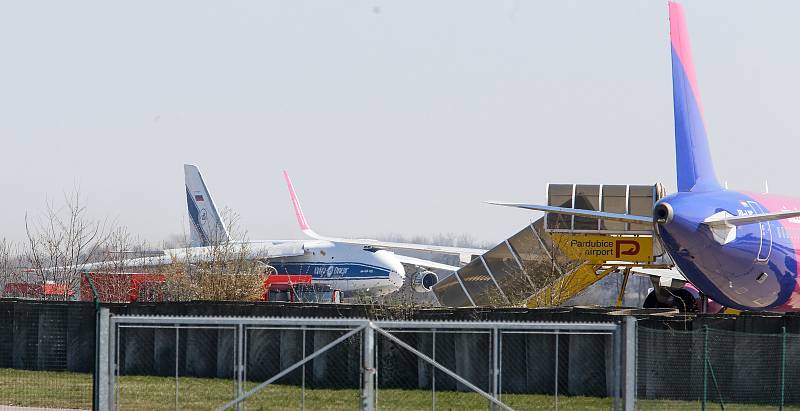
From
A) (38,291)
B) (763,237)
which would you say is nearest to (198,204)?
(38,291)

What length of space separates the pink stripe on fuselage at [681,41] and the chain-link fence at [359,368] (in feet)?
34.7

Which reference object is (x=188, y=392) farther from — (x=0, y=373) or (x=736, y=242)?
(x=736, y=242)

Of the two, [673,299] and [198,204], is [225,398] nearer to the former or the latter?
[673,299]

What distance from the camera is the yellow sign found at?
36875mm

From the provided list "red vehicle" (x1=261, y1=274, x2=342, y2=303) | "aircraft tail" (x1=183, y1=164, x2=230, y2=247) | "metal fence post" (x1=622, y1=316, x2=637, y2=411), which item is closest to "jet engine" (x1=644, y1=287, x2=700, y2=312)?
"red vehicle" (x1=261, y1=274, x2=342, y2=303)

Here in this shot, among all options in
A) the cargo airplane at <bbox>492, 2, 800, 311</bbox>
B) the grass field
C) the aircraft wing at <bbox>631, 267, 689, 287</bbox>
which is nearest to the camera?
the grass field

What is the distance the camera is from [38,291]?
53.7 meters

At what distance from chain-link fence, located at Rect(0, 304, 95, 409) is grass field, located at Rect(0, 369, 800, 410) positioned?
688mm

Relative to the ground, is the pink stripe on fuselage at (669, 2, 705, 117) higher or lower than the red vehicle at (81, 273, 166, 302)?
higher

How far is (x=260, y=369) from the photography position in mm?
24922

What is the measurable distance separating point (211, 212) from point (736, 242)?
6575 centimetres

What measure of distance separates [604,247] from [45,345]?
17.5 metres

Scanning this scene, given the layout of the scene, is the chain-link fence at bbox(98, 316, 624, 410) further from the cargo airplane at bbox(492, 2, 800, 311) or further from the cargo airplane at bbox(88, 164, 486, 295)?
the cargo airplane at bbox(88, 164, 486, 295)

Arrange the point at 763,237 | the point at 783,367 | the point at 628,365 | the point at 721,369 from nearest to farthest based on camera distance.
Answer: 1. the point at 628,365
2. the point at 783,367
3. the point at 721,369
4. the point at 763,237
